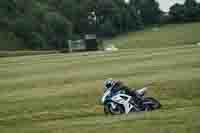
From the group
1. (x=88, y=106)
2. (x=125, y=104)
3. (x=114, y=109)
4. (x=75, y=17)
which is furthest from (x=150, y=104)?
(x=75, y=17)

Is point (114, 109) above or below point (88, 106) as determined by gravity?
above

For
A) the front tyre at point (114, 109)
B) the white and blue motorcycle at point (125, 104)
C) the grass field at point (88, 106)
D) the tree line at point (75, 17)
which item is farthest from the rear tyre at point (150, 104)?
the tree line at point (75, 17)

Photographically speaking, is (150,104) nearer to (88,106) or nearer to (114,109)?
(114,109)

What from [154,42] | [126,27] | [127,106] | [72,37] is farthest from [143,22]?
[127,106]

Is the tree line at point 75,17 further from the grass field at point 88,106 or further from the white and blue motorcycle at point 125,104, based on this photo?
the white and blue motorcycle at point 125,104

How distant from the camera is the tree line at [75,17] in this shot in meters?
90.1

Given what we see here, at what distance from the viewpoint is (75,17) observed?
369 ft

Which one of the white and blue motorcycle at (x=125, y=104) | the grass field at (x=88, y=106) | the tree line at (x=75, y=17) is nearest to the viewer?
the grass field at (x=88, y=106)

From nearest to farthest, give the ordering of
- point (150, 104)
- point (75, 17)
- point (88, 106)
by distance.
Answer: point (150, 104) → point (88, 106) → point (75, 17)

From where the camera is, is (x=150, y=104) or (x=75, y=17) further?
(x=75, y=17)

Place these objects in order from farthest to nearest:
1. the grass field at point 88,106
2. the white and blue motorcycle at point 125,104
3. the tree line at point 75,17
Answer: the tree line at point 75,17
the white and blue motorcycle at point 125,104
the grass field at point 88,106

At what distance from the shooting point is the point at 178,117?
11.5m

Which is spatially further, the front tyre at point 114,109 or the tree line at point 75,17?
the tree line at point 75,17

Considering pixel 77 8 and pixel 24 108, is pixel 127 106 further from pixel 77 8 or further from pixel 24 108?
pixel 77 8
